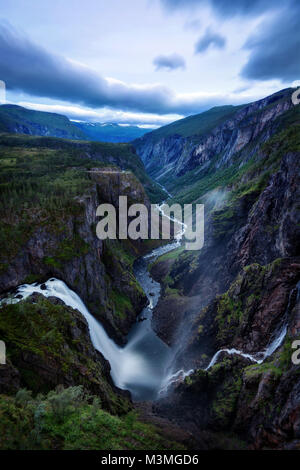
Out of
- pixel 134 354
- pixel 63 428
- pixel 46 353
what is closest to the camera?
pixel 63 428

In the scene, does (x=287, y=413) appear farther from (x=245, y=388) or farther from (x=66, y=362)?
(x=66, y=362)

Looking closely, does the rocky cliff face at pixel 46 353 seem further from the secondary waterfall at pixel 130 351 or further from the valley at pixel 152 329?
the secondary waterfall at pixel 130 351

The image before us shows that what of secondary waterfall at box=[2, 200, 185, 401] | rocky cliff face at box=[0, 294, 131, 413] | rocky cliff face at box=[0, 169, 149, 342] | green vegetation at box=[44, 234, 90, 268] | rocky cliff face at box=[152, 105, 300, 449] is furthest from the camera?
green vegetation at box=[44, 234, 90, 268]

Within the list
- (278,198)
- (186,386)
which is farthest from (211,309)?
(278,198)

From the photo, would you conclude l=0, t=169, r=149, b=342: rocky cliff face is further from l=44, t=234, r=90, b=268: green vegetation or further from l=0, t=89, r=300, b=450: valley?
l=0, t=89, r=300, b=450: valley

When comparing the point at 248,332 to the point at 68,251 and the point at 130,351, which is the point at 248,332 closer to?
the point at 130,351

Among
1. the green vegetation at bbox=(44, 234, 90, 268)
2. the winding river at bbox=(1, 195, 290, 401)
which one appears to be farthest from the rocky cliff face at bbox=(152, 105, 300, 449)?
the green vegetation at bbox=(44, 234, 90, 268)

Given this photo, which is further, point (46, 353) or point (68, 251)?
point (68, 251)

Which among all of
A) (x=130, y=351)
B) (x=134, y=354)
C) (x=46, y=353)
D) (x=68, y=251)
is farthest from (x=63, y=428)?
(x=68, y=251)

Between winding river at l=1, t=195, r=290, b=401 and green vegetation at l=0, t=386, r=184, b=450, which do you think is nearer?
green vegetation at l=0, t=386, r=184, b=450
